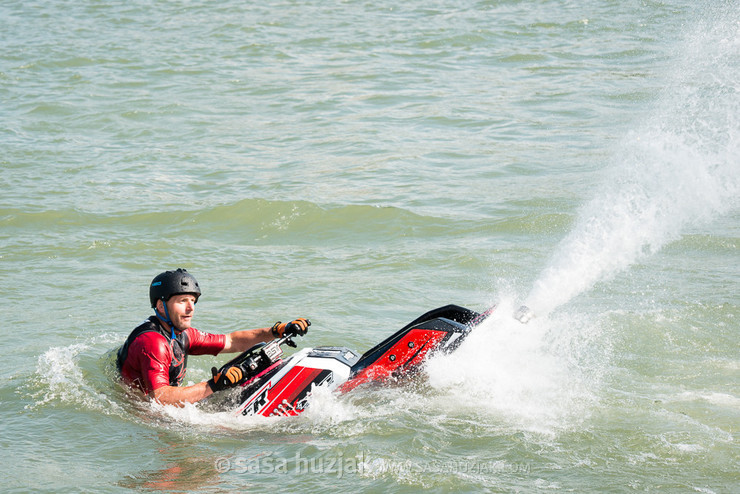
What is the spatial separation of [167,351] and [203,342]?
62 centimetres

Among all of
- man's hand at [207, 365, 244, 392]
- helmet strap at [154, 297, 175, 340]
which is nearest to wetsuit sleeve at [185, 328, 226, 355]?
helmet strap at [154, 297, 175, 340]

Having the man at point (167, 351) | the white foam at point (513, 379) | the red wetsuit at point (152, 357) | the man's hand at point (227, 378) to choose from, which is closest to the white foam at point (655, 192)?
the white foam at point (513, 379)

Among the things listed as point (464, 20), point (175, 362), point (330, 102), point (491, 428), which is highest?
point (464, 20)

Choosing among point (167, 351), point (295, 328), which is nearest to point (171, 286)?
point (167, 351)

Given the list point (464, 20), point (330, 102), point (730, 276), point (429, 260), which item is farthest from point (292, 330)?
point (464, 20)

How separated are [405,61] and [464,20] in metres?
4.07

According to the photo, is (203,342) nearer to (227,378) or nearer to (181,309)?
(181,309)

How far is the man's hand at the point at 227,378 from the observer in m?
6.31

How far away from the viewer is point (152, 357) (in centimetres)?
Answer: 654

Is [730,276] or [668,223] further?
[668,223]

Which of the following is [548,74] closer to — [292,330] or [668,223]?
[668,223]

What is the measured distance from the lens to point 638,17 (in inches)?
917

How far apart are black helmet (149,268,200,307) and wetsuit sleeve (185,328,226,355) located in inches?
24.5

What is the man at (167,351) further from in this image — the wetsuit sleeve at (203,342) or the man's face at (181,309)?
the wetsuit sleeve at (203,342)
